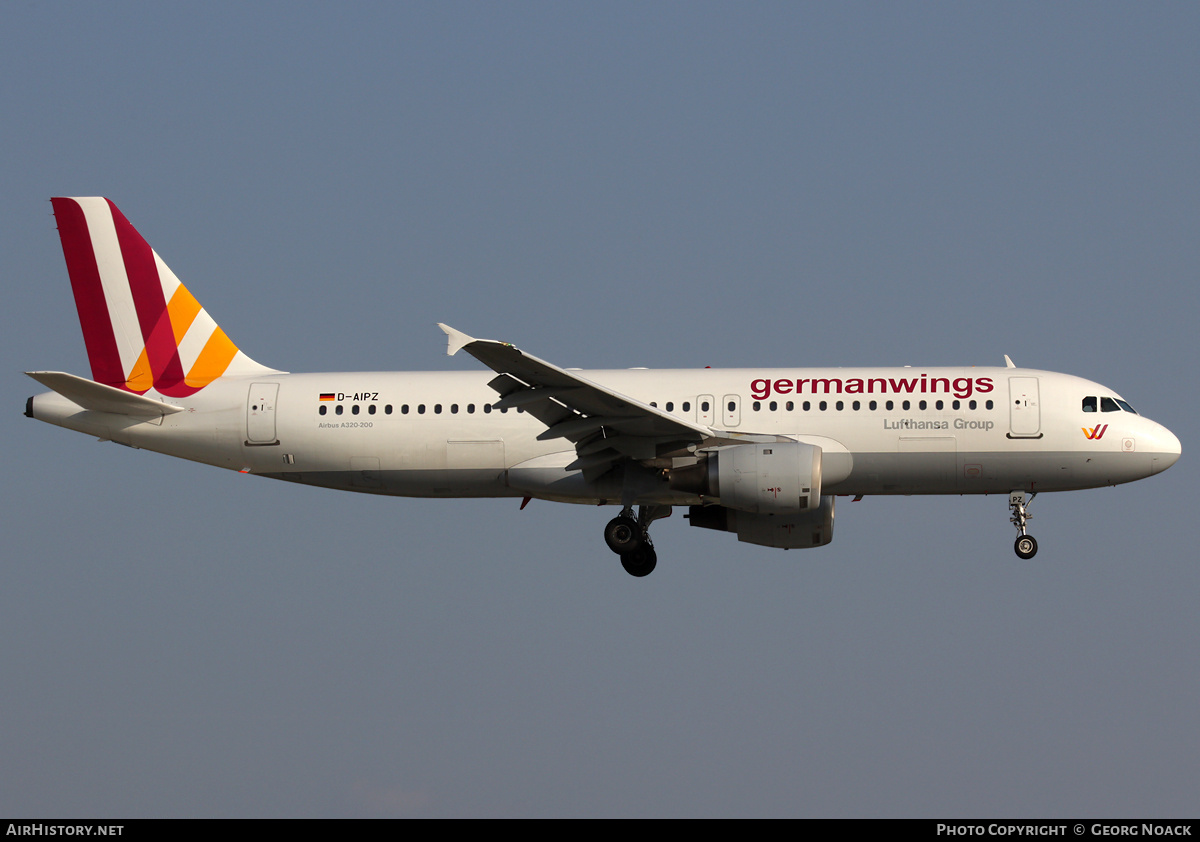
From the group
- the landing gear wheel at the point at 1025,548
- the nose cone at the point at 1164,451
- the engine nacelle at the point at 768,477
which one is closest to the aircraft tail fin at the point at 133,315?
the engine nacelle at the point at 768,477

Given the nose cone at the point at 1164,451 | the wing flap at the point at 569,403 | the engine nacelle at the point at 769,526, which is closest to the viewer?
the wing flap at the point at 569,403

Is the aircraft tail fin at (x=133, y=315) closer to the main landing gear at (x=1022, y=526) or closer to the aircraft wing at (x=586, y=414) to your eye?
the aircraft wing at (x=586, y=414)

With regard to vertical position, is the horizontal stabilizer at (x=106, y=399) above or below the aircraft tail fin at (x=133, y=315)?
below

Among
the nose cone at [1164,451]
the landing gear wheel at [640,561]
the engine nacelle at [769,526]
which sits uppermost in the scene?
the nose cone at [1164,451]

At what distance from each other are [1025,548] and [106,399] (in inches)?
833

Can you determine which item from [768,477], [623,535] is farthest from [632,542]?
[768,477]

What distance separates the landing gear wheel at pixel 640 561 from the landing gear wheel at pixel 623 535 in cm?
34

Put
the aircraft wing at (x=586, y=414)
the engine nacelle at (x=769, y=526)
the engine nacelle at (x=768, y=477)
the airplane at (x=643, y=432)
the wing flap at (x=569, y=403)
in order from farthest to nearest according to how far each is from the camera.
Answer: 1. the engine nacelle at (x=769, y=526)
2. the airplane at (x=643, y=432)
3. the engine nacelle at (x=768, y=477)
4. the aircraft wing at (x=586, y=414)
5. the wing flap at (x=569, y=403)

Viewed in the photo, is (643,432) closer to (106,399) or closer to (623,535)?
(623,535)

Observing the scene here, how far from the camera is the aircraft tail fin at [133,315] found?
3412 cm

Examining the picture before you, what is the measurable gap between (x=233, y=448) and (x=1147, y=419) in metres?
20.9

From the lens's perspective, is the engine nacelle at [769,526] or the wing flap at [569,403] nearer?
the wing flap at [569,403]

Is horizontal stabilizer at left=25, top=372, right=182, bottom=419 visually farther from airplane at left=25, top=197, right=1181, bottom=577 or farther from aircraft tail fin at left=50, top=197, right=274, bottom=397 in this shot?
aircraft tail fin at left=50, top=197, right=274, bottom=397
